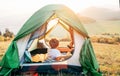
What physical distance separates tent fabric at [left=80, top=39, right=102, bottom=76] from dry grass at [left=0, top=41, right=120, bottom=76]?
1.13 meters

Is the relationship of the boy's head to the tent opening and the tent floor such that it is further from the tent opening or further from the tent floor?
the tent floor

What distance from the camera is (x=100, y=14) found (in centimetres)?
947

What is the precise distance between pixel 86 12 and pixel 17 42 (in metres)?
3.52

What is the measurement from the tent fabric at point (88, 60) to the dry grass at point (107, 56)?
3.69ft

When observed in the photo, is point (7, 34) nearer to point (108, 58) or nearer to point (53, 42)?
point (108, 58)

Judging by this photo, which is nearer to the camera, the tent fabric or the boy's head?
the tent fabric

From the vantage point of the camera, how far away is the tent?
238 inches

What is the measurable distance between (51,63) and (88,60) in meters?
0.60

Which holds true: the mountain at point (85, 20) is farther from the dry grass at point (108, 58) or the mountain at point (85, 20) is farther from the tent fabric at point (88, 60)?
the tent fabric at point (88, 60)

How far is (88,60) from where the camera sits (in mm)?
6078

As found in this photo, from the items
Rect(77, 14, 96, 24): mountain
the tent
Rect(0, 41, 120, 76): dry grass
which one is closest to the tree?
Rect(0, 41, 120, 76): dry grass

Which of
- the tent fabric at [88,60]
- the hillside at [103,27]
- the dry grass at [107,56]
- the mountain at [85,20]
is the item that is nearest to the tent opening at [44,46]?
the tent fabric at [88,60]

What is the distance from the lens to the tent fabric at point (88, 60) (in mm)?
6031

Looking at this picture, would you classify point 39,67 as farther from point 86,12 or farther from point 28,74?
point 86,12
